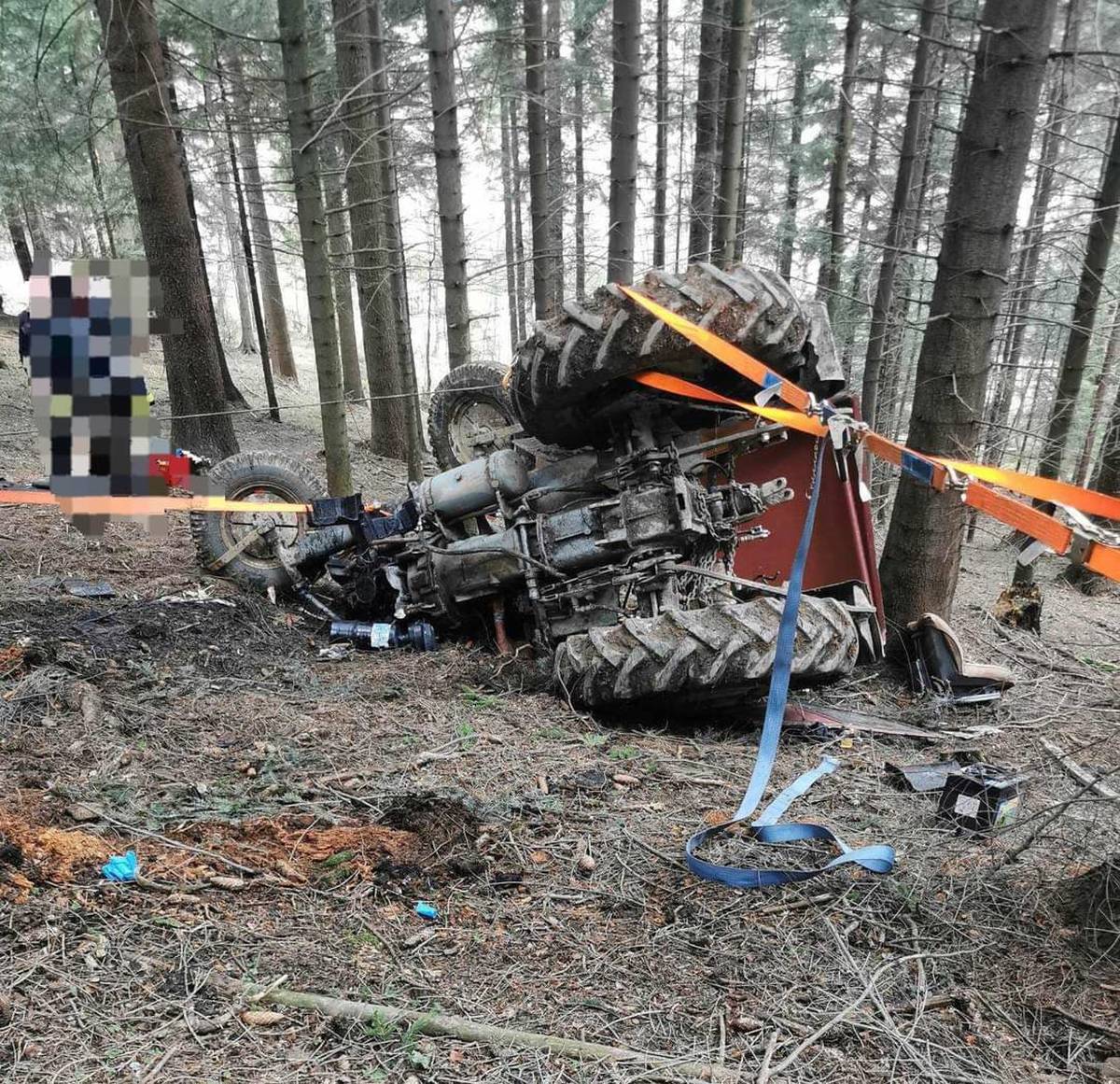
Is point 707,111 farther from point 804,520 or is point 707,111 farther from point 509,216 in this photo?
point 509,216

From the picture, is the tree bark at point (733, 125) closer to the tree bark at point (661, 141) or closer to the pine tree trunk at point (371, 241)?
the pine tree trunk at point (371, 241)

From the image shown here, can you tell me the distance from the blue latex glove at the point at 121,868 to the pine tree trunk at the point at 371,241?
7.64 m

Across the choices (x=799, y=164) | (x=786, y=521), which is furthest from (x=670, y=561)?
(x=799, y=164)

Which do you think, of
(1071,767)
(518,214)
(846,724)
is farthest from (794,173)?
(1071,767)

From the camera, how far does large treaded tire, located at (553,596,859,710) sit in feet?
12.2

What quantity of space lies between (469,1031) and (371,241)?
11255mm

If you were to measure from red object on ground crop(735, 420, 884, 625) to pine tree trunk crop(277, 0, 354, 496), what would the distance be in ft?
11.7

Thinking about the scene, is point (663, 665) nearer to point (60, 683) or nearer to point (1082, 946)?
point (1082, 946)

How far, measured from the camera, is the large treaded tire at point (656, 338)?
3961mm

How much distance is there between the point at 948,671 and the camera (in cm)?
470

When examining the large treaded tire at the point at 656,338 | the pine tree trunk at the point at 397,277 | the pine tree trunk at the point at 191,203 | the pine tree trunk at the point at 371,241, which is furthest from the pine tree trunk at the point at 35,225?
the large treaded tire at the point at 656,338

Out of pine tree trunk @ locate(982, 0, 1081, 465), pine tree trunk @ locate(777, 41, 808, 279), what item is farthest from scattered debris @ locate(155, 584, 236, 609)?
pine tree trunk @ locate(777, 41, 808, 279)

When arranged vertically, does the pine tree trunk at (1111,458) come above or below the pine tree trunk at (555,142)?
below

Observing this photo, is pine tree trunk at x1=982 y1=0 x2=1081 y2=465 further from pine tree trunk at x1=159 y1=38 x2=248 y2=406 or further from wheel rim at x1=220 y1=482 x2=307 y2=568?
pine tree trunk at x1=159 y1=38 x2=248 y2=406
